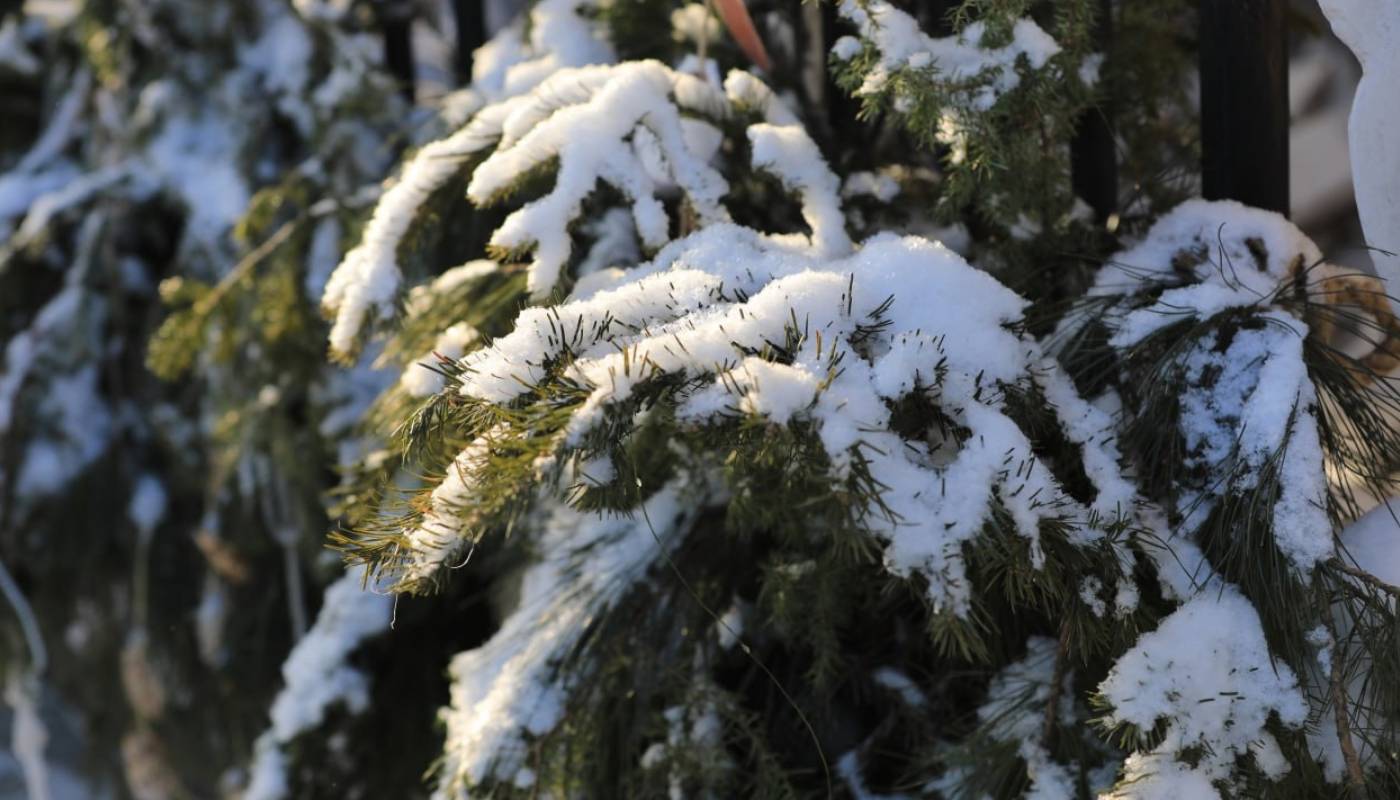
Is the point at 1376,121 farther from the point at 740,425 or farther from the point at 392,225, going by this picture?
the point at 392,225

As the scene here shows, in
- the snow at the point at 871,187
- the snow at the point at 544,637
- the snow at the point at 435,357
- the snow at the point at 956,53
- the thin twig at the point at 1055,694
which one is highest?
the snow at the point at 956,53

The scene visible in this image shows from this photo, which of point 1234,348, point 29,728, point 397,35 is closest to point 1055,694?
point 1234,348

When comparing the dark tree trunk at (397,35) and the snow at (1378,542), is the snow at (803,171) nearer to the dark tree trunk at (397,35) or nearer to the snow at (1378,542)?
the snow at (1378,542)

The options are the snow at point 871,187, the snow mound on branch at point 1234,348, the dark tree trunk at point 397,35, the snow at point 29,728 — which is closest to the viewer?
the snow mound on branch at point 1234,348

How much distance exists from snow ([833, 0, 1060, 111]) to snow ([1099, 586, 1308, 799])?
15.9 inches

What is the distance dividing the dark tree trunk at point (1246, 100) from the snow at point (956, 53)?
22 centimetres

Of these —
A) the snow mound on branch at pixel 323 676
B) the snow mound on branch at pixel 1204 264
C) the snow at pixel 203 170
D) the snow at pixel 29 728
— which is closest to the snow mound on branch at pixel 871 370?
the snow mound on branch at pixel 1204 264

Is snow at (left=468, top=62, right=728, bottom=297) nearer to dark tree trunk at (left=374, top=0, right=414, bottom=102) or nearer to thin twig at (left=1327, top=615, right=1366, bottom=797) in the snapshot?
thin twig at (left=1327, top=615, right=1366, bottom=797)

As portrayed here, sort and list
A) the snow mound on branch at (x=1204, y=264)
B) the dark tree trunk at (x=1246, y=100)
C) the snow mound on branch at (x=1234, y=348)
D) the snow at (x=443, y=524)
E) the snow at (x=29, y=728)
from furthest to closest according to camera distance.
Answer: the snow at (x=29, y=728)
the dark tree trunk at (x=1246, y=100)
the snow mound on branch at (x=1204, y=264)
the snow mound on branch at (x=1234, y=348)
the snow at (x=443, y=524)

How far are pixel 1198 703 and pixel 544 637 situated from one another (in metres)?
0.59

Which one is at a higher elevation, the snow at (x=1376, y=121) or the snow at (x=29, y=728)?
the snow at (x=1376, y=121)

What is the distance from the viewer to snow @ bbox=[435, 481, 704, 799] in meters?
1.04

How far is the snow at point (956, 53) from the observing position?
34.9 inches

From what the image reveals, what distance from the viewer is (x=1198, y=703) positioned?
75cm
